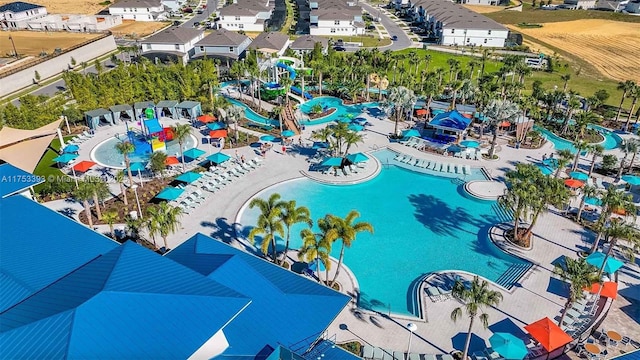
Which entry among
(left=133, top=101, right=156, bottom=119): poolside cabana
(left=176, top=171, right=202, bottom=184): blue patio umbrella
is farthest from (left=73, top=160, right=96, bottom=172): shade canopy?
(left=133, top=101, right=156, bottom=119): poolside cabana

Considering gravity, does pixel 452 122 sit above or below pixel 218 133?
above

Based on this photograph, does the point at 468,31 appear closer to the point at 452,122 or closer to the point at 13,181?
the point at 452,122

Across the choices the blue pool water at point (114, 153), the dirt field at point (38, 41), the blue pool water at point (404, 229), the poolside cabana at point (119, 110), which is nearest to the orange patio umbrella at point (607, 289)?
the blue pool water at point (404, 229)

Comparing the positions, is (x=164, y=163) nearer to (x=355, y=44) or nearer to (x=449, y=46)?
(x=355, y=44)

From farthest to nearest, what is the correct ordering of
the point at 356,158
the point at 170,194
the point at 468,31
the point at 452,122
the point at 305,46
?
the point at 468,31 → the point at 305,46 → the point at 452,122 → the point at 356,158 → the point at 170,194

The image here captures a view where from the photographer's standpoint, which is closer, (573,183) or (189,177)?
(189,177)

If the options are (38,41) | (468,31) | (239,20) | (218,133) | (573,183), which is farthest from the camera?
(239,20)

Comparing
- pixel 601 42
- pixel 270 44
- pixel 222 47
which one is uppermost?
pixel 270 44

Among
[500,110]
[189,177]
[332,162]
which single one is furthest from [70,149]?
[500,110]
